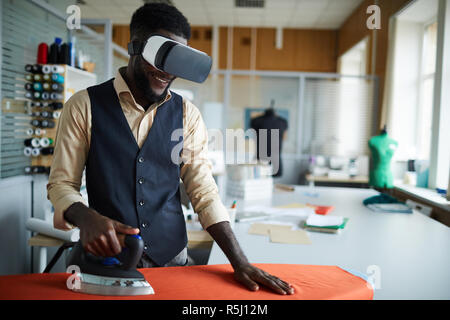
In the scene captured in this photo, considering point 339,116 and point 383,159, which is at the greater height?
point 339,116

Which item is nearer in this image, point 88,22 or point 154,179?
point 154,179

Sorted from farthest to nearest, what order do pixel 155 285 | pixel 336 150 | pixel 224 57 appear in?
pixel 224 57 < pixel 336 150 < pixel 155 285

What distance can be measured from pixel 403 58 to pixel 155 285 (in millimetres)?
3616

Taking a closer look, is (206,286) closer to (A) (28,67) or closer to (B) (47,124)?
(B) (47,124)

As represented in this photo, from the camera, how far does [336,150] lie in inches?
197

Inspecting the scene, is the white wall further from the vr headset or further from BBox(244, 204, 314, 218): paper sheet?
the vr headset

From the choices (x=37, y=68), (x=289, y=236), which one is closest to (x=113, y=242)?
(x=289, y=236)

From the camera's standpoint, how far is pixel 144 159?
1.04 meters

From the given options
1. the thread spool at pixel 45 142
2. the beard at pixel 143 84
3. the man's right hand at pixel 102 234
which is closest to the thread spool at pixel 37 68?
the thread spool at pixel 45 142

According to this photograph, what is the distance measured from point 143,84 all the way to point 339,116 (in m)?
4.37

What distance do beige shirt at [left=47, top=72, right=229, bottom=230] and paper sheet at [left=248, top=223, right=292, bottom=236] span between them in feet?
1.89

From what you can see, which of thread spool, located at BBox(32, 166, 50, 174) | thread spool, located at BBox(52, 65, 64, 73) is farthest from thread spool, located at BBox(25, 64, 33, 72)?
thread spool, located at BBox(32, 166, 50, 174)
